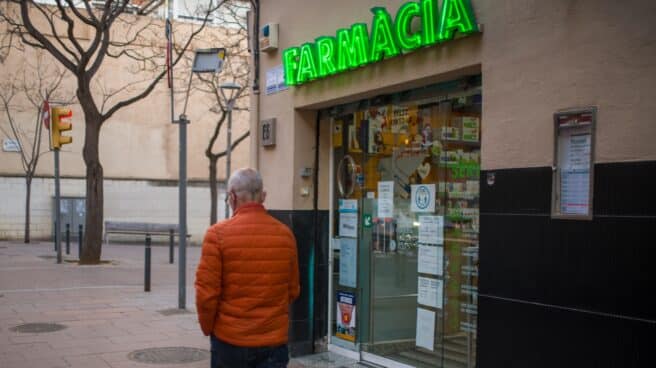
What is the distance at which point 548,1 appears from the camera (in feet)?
15.5

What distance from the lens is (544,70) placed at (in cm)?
473

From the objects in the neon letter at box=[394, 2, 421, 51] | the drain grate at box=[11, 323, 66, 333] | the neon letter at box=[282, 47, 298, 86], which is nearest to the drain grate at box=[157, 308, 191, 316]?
the drain grate at box=[11, 323, 66, 333]

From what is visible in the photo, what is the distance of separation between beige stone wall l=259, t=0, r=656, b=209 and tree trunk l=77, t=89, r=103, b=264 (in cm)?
1165

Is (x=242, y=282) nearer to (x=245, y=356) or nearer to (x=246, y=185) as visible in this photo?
(x=245, y=356)

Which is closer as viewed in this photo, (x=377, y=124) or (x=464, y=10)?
(x=464, y=10)

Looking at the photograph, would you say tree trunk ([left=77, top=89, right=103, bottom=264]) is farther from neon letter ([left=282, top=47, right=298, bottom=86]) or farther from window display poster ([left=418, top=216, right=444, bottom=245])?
window display poster ([left=418, top=216, right=444, bottom=245])

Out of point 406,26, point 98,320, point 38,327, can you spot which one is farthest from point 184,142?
point 406,26

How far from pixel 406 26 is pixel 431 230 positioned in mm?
1919

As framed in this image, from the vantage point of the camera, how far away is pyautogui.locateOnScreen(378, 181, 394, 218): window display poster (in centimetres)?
720

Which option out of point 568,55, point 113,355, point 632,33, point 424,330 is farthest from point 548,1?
point 113,355

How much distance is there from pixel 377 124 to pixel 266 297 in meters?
3.74

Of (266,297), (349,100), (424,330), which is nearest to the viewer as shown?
(266,297)

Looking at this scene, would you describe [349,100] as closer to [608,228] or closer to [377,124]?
[377,124]

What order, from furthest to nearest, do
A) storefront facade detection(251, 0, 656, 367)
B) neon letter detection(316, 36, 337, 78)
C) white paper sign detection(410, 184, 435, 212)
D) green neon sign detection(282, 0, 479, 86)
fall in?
neon letter detection(316, 36, 337, 78) → white paper sign detection(410, 184, 435, 212) → green neon sign detection(282, 0, 479, 86) → storefront facade detection(251, 0, 656, 367)
